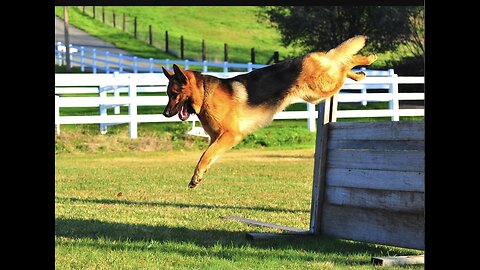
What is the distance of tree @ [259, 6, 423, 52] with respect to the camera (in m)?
26.3

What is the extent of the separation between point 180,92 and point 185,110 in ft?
0.49

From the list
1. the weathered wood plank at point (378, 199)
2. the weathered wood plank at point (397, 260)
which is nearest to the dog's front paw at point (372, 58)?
the weathered wood plank at point (378, 199)

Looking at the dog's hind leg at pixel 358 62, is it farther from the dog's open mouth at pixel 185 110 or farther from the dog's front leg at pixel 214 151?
the dog's open mouth at pixel 185 110

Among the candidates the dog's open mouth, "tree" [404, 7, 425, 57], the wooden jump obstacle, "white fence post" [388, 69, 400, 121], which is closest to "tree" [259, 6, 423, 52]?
"tree" [404, 7, 425, 57]

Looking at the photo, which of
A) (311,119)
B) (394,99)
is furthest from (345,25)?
(311,119)

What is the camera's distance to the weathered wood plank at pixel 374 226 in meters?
6.28

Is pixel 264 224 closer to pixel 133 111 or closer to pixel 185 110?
pixel 185 110

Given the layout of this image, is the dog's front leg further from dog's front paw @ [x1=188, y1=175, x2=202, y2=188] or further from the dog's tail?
the dog's tail

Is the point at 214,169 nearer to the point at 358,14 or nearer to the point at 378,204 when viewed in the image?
the point at 378,204

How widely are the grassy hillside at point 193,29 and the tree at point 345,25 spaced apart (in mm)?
14107

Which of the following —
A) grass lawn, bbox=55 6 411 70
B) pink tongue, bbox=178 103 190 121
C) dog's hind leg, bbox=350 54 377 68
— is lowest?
pink tongue, bbox=178 103 190 121

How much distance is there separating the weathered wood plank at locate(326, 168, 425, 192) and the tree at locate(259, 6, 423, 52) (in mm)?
19175

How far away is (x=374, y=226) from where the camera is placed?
6.66 metres
